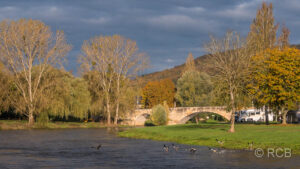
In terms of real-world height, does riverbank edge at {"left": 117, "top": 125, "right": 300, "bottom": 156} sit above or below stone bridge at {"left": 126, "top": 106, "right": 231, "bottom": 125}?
below

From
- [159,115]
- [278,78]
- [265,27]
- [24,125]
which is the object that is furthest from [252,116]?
[24,125]

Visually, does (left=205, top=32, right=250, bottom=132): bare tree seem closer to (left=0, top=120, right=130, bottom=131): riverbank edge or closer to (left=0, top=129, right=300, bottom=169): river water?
(left=0, top=129, right=300, bottom=169): river water

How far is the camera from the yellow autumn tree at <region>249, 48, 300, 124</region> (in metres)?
60.7

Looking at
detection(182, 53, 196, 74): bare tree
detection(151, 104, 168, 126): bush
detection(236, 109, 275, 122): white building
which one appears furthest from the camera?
detection(182, 53, 196, 74): bare tree

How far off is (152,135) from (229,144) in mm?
18333

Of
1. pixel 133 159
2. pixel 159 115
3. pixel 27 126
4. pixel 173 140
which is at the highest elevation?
pixel 159 115

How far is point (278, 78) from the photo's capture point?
61.6 m

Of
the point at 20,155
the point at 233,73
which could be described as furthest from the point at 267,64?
the point at 20,155

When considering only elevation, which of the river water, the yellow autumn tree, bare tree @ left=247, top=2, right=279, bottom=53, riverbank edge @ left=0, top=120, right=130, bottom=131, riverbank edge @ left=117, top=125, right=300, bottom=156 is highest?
bare tree @ left=247, top=2, right=279, bottom=53

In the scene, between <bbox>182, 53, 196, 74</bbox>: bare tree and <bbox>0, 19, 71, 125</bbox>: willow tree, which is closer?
<bbox>0, 19, 71, 125</bbox>: willow tree

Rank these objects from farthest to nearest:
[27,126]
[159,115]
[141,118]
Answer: [141,118] < [159,115] < [27,126]

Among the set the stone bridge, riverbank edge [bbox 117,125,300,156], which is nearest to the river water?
riverbank edge [bbox 117,125,300,156]

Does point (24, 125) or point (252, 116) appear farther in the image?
point (252, 116)

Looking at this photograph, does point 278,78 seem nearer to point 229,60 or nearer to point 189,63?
point 229,60
